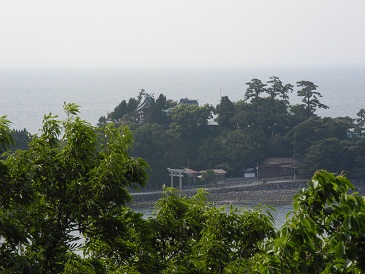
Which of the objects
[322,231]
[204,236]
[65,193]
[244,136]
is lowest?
[244,136]

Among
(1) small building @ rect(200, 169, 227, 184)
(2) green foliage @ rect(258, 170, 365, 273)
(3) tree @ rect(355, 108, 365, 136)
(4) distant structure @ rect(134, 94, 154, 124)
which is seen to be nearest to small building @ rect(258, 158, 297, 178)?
(1) small building @ rect(200, 169, 227, 184)

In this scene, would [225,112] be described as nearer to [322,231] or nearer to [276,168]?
[276,168]

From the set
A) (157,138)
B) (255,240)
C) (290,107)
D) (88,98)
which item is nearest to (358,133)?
(290,107)

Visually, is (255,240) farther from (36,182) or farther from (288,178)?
(288,178)

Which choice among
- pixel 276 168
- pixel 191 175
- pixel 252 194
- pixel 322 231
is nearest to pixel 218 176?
pixel 191 175

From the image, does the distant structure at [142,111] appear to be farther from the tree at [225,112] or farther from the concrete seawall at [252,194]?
the concrete seawall at [252,194]
